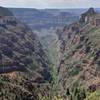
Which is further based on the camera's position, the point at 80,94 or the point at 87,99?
the point at 80,94

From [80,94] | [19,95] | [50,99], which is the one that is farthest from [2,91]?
[80,94]

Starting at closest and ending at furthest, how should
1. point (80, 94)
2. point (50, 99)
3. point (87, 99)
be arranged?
point (87, 99) < point (80, 94) < point (50, 99)

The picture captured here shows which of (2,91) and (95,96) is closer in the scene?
(95,96)

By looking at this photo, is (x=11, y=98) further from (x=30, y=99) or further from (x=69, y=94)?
(x=69, y=94)

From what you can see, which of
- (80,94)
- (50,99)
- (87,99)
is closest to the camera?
(87,99)

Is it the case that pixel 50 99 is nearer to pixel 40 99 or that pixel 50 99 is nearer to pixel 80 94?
pixel 40 99

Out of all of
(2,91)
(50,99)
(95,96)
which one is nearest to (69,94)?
(50,99)

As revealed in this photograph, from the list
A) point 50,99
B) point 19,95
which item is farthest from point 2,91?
point 50,99

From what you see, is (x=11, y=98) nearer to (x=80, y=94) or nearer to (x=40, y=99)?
(x=40, y=99)
